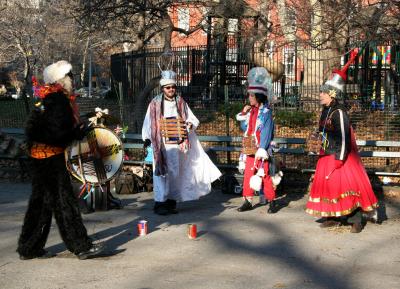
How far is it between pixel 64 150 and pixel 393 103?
7.39 meters

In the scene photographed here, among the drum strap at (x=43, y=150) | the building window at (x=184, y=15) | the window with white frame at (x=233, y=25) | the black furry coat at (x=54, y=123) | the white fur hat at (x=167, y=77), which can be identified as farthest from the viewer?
the building window at (x=184, y=15)

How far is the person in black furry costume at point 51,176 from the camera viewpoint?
7160mm

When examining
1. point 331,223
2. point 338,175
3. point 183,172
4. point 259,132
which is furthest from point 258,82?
point 331,223

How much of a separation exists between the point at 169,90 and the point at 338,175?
2865 mm

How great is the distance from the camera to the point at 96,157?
8.33 m

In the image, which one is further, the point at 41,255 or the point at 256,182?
the point at 256,182

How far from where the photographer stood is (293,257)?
759 centimetres

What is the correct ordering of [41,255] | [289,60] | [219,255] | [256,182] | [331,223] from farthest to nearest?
[289,60] → [256,182] → [331,223] → [219,255] → [41,255]

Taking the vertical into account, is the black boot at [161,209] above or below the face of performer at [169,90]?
below

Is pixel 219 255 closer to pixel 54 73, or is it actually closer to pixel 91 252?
pixel 91 252

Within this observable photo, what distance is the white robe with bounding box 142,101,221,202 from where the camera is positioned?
10.3 metres

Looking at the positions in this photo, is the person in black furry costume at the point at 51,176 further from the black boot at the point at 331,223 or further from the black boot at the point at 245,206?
the black boot at the point at 245,206

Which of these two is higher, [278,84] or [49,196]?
[278,84]

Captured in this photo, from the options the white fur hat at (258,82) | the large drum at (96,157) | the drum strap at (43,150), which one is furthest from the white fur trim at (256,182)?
the drum strap at (43,150)
